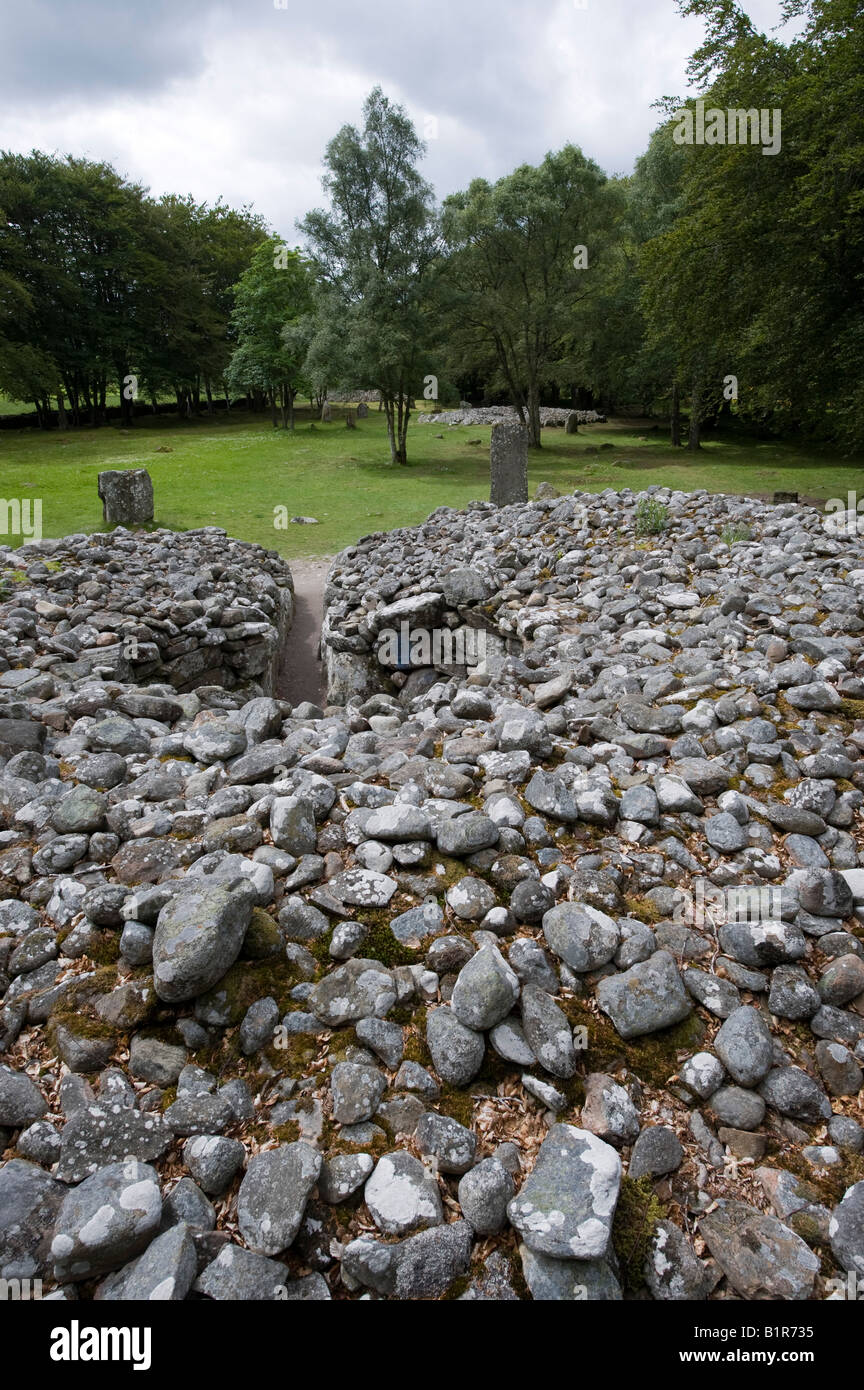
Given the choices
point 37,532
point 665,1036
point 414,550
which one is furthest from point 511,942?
point 37,532

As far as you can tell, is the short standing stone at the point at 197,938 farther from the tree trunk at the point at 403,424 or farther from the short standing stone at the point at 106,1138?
the tree trunk at the point at 403,424

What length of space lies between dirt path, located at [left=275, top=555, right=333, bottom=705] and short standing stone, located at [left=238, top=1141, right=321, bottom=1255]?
7.95 meters

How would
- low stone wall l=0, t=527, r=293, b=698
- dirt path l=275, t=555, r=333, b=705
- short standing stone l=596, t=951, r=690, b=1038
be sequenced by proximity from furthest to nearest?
dirt path l=275, t=555, r=333, b=705, low stone wall l=0, t=527, r=293, b=698, short standing stone l=596, t=951, r=690, b=1038

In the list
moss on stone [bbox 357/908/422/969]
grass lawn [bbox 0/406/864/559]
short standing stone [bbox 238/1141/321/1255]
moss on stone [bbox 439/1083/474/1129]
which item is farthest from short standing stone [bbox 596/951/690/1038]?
grass lawn [bbox 0/406/864/559]

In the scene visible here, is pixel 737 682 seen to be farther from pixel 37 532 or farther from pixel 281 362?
pixel 281 362

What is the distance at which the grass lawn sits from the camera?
688 inches

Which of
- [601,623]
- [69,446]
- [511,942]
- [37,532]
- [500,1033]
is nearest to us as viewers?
[500,1033]

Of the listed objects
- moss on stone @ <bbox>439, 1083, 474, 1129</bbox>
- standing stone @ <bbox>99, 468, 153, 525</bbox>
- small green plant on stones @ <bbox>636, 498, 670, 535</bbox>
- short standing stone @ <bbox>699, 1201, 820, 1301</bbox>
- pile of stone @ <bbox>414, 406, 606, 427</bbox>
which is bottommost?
short standing stone @ <bbox>699, 1201, 820, 1301</bbox>

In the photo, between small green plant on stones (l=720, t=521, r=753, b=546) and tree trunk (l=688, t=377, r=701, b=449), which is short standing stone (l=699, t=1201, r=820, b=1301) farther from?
tree trunk (l=688, t=377, r=701, b=449)

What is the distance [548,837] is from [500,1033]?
1103 mm

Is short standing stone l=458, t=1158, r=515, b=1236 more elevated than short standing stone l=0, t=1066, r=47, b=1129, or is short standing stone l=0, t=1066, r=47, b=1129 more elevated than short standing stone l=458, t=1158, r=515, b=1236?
short standing stone l=0, t=1066, r=47, b=1129

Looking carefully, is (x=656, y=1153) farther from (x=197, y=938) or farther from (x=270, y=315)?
(x=270, y=315)

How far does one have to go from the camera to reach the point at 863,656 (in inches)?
196
